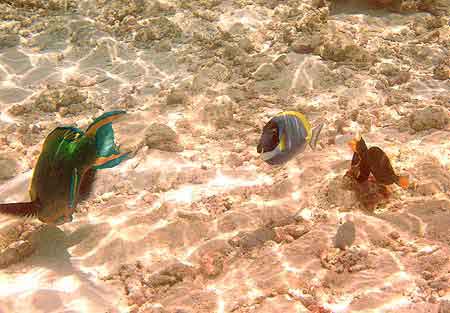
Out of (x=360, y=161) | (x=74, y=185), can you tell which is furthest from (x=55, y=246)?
(x=360, y=161)

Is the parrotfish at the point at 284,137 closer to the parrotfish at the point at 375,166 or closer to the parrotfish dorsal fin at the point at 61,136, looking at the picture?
the parrotfish at the point at 375,166

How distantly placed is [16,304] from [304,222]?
2.27 metres

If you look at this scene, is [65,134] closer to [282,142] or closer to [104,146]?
[104,146]

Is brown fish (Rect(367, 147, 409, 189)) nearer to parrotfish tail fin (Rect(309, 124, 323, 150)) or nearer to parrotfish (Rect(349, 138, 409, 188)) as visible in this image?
parrotfish (Rect(349, 138, 409, 188))

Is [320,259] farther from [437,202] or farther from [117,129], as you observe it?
[117,129]

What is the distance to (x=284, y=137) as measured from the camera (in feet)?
8.91

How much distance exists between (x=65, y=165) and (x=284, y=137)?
61.3 inches

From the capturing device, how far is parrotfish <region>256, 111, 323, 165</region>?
2.71 metres

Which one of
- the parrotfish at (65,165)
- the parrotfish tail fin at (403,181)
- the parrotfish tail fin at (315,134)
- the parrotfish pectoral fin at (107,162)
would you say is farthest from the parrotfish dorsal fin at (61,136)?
the parrotfish tail fin at (403,181)

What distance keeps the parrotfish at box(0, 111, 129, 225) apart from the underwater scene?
1cm

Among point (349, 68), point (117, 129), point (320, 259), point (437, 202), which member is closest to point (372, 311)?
point (320, 259)

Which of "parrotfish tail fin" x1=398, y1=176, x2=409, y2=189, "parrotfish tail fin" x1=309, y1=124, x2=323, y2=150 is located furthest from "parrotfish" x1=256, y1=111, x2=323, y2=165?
"parrotfish tail fin" x1=398, y1=176, x2=409, y2=189

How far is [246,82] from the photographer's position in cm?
545

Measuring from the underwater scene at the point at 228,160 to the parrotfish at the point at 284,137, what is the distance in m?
0.01
